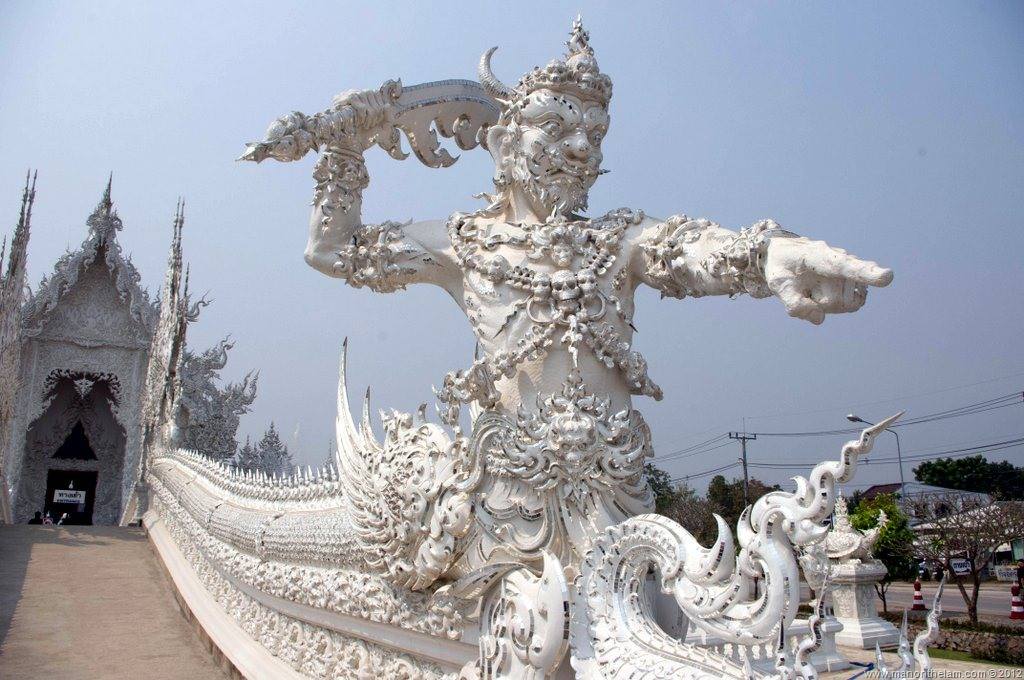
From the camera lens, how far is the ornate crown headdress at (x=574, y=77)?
275cm

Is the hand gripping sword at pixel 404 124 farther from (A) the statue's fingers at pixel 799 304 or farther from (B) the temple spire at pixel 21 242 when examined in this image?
(B) the temple spire at pixel 21 242

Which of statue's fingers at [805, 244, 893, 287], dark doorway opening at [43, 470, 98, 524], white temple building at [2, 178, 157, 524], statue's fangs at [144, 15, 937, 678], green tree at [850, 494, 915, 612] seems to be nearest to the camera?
statue's fingers at [805, 244, 893, 287]

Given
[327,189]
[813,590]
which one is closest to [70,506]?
[327,189]

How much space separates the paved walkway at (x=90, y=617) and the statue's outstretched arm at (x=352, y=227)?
2.95 m

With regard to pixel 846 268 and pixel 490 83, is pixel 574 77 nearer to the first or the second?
pixel 490 83

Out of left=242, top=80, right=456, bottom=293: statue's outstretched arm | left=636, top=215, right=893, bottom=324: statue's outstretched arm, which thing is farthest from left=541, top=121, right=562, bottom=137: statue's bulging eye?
left=242, top=80, right=456, bottom=293: statue's outstretched arm

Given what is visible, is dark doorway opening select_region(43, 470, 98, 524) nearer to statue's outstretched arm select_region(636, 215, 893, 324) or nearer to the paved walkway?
the paved walkway

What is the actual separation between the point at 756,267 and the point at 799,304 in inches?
10.0

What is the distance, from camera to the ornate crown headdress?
108 inches

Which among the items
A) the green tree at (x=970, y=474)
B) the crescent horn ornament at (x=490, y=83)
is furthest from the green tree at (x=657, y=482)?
the green tree at (x=970, y=474)

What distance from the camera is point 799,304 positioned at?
1943 mm

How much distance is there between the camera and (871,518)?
1177 centimetres

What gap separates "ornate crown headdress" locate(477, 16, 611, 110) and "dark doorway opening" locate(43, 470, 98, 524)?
18.1 meters

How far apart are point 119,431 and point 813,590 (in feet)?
62.2
